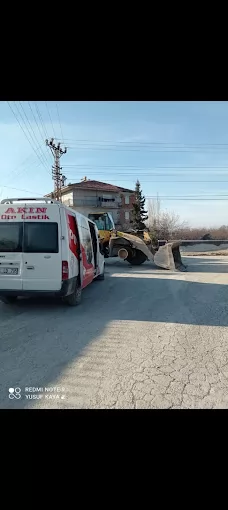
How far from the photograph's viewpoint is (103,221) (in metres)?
12.8

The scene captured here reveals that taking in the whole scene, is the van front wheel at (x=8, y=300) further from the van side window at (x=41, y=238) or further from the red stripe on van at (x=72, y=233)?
the red stripe on van at (x=72, y=233)

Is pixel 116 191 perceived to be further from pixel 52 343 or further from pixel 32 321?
pixel 52 343

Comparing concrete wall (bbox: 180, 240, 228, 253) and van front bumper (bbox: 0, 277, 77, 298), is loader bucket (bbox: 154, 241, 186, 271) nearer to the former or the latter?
van front bumper (bbox: 0, 277, 77, 298)

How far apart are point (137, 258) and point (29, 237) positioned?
7.34 m

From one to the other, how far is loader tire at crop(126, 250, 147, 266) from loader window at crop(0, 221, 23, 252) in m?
6.95

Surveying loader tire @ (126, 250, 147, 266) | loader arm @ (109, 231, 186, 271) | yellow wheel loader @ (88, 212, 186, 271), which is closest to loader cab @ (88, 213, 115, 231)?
yellow wheel loader @ (88, 212, 186, 271)

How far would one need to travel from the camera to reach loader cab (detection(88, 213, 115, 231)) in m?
12.4

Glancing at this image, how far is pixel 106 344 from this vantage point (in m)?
Result: 3.65

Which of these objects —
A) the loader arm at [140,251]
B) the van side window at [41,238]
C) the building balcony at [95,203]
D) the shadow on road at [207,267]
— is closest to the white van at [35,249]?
the van side window at [41,238]

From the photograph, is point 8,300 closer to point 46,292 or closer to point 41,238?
point 46,292

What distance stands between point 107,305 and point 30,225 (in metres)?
2.20
